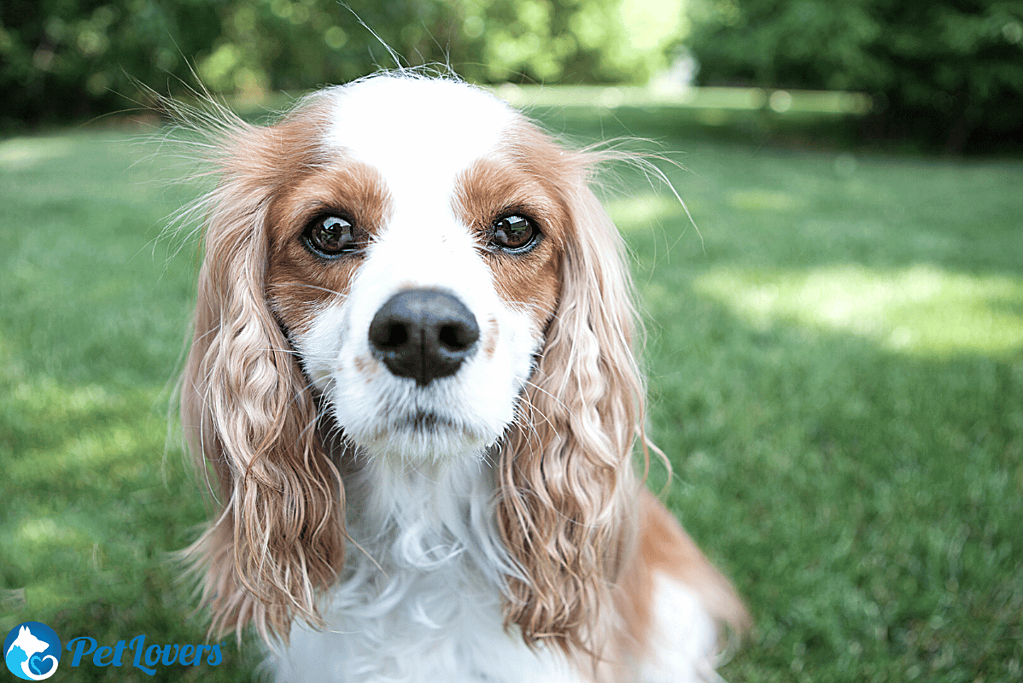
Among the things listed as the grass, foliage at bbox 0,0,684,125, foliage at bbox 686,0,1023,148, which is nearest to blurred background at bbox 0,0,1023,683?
the grass

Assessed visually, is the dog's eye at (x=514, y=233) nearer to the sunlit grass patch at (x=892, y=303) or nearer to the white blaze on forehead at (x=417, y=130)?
the white blaze on forehead at (x=417, y=130)

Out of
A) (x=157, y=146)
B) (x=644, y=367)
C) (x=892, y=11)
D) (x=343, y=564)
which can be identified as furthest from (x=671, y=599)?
(x=892, y=11)

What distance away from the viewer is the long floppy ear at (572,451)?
189cm

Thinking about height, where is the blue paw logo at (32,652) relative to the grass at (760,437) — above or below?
below

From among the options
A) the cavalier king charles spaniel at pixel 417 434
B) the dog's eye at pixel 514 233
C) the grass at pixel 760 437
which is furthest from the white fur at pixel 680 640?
the dog's eye at pixel 514 233

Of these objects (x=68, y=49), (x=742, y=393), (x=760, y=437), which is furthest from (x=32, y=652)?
(x=68, y=49)

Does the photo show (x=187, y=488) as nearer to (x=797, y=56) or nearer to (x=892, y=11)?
(x=797, y=56)

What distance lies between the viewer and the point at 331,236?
1.68 metres

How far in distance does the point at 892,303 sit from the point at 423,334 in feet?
17.3

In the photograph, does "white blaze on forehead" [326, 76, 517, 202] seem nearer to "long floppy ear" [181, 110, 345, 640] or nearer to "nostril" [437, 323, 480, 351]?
"long floppy ear" [181, 110, 345, 640]

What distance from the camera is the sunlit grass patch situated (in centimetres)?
477

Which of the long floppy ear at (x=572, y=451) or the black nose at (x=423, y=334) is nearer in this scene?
the black nose at (x=423, y=334)

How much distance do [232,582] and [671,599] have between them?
1426 mm

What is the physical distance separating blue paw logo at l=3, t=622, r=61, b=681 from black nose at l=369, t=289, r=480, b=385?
164 centimetres
